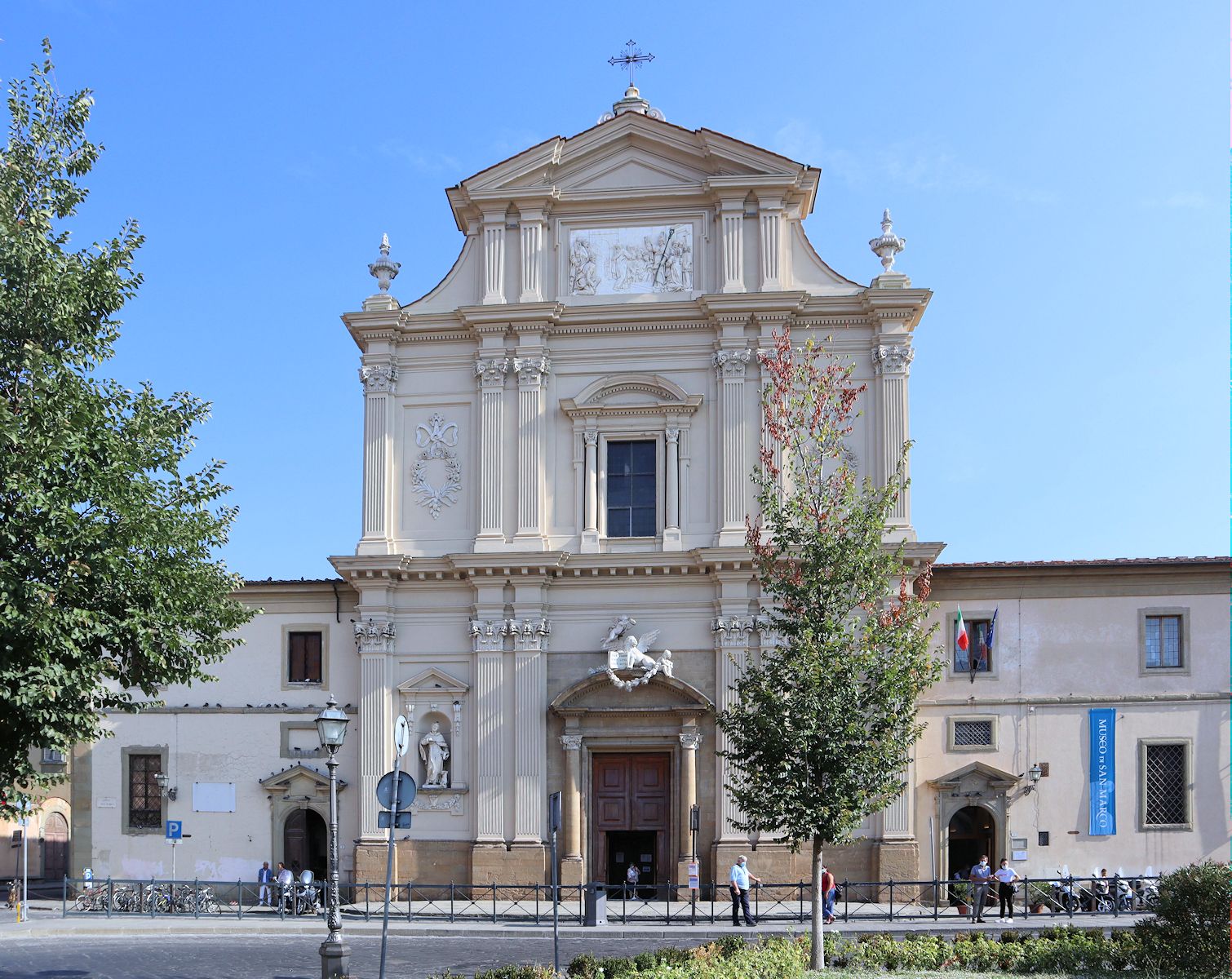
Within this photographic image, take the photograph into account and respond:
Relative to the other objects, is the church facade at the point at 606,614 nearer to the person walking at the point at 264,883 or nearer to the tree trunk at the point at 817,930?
the person walking at the point at 264,883

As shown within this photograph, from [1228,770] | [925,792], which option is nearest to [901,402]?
[925,792]

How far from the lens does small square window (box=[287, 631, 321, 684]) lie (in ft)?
129

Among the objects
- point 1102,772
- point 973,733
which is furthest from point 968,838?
point 1102,772

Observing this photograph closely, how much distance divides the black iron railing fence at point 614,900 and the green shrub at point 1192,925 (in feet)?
36.3

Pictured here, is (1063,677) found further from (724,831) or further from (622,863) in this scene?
(622,863)

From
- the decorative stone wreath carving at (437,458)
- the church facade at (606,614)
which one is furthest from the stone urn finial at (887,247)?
the decorative stone wreath carving at (437,458)

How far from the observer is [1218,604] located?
37344 mm

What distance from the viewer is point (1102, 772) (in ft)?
121

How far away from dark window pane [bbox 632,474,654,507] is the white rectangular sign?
13529 millimetres

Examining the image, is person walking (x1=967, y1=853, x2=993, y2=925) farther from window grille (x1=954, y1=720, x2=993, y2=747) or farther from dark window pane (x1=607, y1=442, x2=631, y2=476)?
dark window pane (x1=607, y1=442, x2=631, y2=476)

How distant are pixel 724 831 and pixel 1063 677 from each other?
986 cm

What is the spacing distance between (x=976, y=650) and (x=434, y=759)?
48.0 ft

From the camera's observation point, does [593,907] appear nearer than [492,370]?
Yes

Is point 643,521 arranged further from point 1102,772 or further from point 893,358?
point 1102,772
